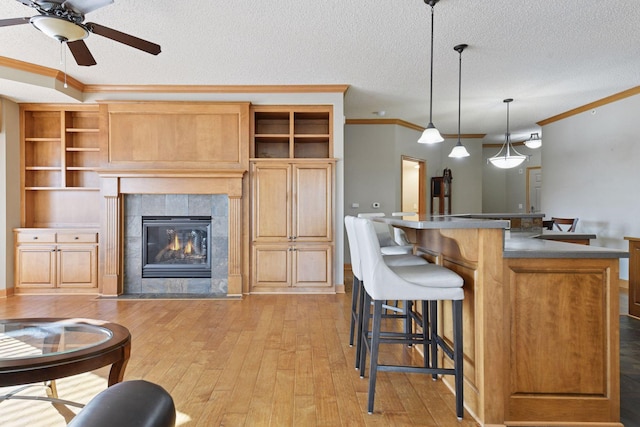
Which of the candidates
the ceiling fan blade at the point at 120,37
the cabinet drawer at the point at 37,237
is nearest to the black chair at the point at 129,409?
the ceiling fan blade at the point at 120,37

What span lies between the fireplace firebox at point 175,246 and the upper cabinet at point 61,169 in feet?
3.11

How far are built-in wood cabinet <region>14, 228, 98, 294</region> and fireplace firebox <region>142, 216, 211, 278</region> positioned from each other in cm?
66

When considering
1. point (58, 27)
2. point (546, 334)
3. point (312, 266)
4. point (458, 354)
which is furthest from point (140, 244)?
point (546, 334)

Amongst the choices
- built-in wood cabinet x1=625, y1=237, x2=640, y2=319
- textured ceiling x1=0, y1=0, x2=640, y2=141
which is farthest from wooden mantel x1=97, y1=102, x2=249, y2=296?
built-in wood cabinet x1=625, y1=237, x2=640, y2=319

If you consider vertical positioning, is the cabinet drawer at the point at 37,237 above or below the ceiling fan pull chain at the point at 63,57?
below

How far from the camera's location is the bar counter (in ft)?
5.92

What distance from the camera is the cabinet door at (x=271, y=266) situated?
188 inches

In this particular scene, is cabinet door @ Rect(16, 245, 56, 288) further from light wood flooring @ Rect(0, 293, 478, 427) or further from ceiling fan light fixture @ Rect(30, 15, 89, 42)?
ceiling fan light fixture @ Rect(30, 15, 89, 42)

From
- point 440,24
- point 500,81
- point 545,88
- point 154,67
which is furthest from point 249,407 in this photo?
point 545,88

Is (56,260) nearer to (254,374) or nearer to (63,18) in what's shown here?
(63,18)

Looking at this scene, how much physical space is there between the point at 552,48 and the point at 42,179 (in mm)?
6450

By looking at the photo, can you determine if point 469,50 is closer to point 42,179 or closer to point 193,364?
point 193,364

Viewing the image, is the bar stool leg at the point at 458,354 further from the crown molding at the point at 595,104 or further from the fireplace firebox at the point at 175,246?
the crown molding at the point at 595,104

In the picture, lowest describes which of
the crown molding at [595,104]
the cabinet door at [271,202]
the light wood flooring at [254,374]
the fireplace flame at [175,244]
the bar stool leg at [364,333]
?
the light wood flooring at [254,374]
